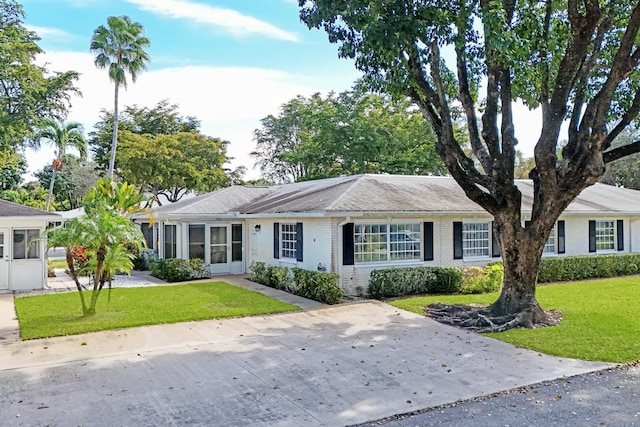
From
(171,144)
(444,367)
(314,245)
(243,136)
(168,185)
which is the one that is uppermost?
(243,136)

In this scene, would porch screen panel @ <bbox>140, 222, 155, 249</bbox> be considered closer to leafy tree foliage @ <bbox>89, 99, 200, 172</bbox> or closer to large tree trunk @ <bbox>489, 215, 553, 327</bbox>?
leafy tree foliage @ <bbox>89, 99, 200, 172</bbox>

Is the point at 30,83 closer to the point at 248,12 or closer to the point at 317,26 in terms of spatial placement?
the point at 248,12

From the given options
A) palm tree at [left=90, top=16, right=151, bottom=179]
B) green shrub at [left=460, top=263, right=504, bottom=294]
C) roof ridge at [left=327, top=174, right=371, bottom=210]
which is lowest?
green shrub at [left=460, top=263, right=504, bottom=294]

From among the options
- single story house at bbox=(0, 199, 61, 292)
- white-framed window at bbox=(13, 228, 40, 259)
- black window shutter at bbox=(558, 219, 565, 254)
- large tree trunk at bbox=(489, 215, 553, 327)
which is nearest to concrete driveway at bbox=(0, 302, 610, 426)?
large tree trunk at bbox=(489, 215, 553, 327)

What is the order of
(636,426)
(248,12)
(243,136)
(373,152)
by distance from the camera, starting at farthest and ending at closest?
1. (243,136)
2. (373,152)
3. (248,12)
4. (636,426)

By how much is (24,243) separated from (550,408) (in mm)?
15470

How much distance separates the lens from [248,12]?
12.0 metres

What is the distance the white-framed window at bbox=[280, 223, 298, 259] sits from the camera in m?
16.3

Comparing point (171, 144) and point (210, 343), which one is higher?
A: point (171, 144)

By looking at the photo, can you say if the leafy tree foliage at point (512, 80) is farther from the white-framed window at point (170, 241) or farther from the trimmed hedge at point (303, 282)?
the white-framed window at point (170, 241)

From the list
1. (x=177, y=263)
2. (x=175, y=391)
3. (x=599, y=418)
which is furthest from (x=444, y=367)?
(x=177, y=263)

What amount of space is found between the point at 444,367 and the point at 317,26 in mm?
7186

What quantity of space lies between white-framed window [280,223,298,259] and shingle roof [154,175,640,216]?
2.29 feet

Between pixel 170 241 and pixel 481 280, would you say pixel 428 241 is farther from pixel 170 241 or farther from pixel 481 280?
pixel 170 241
